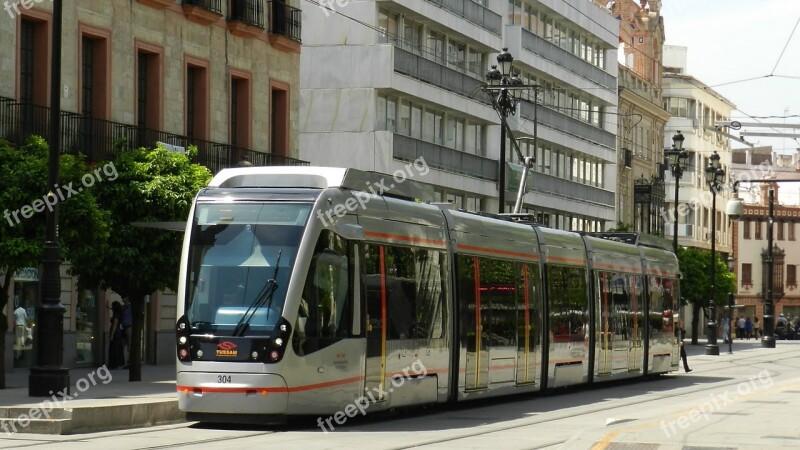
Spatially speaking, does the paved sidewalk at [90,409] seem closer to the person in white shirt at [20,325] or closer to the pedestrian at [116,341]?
the person in white shirt at [20,325]

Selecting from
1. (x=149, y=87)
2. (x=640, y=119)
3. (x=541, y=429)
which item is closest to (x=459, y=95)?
(x=149, y=87)

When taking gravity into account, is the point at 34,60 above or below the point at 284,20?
below

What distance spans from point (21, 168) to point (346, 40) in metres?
30.5

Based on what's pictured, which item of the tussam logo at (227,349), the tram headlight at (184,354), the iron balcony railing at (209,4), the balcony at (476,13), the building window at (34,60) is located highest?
the balcony at (476,13)

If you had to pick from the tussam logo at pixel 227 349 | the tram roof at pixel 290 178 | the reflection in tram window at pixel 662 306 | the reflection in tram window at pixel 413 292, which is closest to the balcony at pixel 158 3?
the reflection in tram window at pixel 662 306

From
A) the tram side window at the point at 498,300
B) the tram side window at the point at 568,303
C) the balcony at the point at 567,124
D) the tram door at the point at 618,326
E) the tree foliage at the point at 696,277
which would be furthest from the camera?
the tree foliage at the point at 696,277

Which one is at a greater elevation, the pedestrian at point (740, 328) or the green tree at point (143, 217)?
the green tree at point (143, 217)

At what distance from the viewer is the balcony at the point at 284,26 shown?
152 ft

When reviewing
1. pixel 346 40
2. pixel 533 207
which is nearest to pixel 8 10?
pixel 346 40

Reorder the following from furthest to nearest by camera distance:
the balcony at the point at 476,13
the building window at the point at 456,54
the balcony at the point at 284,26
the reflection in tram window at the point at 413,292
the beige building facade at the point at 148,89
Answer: the building window at the point at 456,54 → the balcony at the point at 476,13 → the balcony at the point at 284,26 → the beige building facade at the point at 148,89 → the reflection in tram window at the point at 413,292

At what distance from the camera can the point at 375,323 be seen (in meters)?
21.9

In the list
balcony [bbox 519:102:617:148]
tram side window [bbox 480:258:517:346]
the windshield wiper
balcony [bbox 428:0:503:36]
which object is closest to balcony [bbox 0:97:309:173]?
tram side window [bbox 480:258:517:346]

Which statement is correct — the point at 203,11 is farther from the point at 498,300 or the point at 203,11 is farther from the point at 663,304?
the point at 498,300

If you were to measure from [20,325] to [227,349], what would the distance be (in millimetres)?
16244
